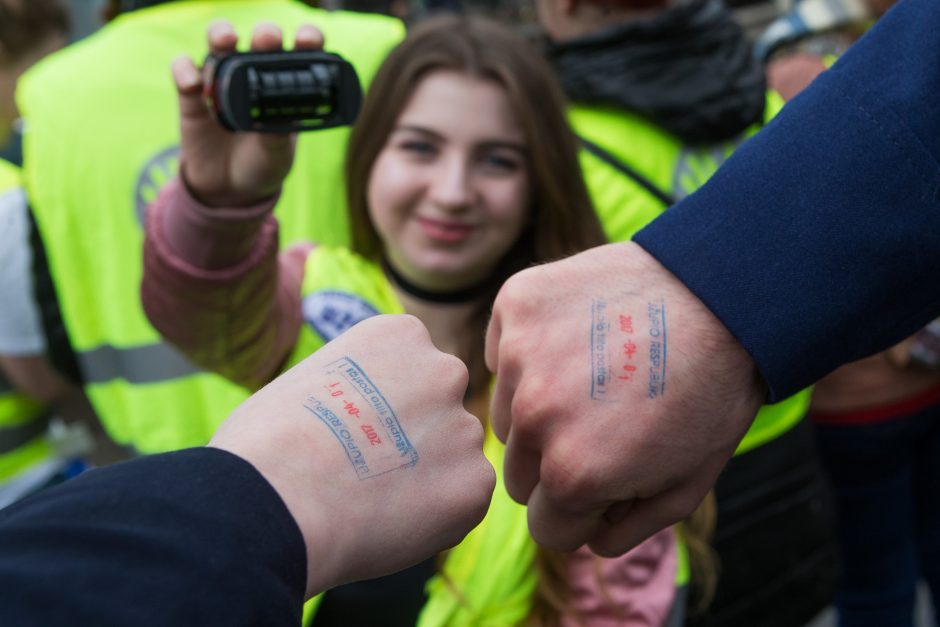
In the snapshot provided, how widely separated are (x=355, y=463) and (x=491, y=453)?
72 cm

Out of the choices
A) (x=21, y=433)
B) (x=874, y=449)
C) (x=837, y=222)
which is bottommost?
(x=874, y=449)

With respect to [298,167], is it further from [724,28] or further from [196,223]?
[724,28]

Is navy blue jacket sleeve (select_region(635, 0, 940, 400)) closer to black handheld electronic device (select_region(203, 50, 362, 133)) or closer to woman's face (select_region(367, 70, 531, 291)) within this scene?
black handheld electronic device (select_region(203, 50, 362, 133))

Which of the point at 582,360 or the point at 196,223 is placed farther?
the point at 196,223

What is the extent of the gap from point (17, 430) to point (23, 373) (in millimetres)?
139

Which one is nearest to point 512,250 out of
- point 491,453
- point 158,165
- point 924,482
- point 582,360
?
point 491,453

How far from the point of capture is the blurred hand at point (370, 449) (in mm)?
706

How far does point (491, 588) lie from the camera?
138 cm

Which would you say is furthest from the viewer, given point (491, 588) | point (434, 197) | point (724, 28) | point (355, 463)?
point (724, 28)

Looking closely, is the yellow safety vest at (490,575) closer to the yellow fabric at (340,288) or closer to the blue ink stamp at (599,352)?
the yellow fabric at (340,288)

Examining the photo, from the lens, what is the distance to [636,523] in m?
0.96

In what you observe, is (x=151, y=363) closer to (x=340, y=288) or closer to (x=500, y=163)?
(x=340, y=288)

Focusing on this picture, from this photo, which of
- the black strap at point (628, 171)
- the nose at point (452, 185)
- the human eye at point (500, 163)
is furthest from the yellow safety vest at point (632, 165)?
the nose at point (452, 185)

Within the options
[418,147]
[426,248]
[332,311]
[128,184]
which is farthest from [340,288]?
[128,184]
